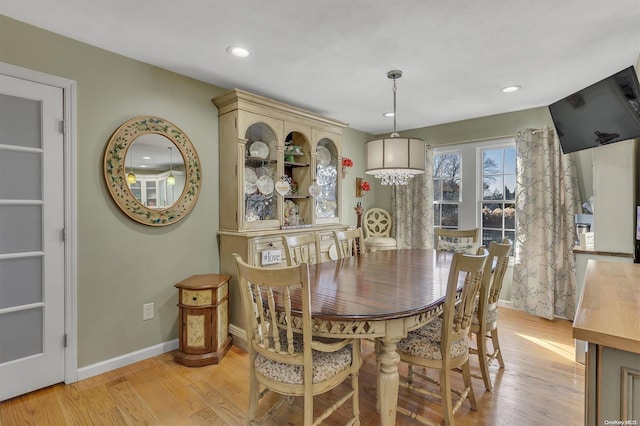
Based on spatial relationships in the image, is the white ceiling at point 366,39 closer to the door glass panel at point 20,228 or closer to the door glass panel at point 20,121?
the door glass panel at point 20,121

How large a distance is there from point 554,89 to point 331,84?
88.0 inches

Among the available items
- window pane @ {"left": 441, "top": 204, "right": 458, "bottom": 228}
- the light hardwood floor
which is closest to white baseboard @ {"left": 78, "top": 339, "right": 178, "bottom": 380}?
the light hardwood floor

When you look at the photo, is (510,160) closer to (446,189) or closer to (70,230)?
(446,189)

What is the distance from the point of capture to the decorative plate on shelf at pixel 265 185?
3.19 meters

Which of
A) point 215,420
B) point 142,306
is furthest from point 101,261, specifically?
point 215,420

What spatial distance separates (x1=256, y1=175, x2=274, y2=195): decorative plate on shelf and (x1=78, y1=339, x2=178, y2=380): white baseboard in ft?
5.25

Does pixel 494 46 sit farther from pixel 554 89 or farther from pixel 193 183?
pixel 193 183

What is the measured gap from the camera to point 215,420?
1879 mm

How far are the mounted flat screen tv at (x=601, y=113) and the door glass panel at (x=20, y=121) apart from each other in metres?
3.82

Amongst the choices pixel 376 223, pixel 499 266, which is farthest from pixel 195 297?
pixel 376 223

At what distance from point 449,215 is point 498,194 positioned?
69 cm

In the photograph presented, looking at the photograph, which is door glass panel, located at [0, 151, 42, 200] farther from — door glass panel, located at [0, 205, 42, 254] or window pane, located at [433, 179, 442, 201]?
window pane, located at [433, 179, 442, 201]

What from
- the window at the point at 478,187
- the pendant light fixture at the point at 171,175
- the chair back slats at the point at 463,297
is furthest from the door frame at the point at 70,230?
the window at the point at 478,187

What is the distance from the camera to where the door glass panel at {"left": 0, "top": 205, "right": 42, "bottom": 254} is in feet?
6.63
